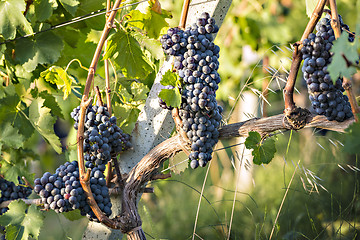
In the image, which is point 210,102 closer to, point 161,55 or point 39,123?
point 161,55

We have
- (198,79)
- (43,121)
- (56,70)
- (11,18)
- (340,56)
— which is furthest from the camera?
(43,121)

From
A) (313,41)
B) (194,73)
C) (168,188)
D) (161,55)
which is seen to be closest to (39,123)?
(161,55)

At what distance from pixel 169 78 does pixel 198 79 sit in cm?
6

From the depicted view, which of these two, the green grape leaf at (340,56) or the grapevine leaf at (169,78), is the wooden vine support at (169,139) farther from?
the green grape leaf at (340,56)

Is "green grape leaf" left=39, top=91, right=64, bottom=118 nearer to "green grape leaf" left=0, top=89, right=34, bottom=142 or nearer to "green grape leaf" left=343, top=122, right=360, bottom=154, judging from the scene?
"green grape leaf" left=0, top=89, right=34, bottom=142

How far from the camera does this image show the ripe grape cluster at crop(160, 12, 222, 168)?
3.10 ft

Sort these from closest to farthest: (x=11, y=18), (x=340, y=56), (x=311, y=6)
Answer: (x=340, y=56) → (x=311, y=6) → (x=11, y=18)

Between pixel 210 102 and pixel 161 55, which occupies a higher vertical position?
pixel 161 55

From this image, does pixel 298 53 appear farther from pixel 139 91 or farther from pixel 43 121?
pixel 43 121

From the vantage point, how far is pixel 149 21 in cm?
129

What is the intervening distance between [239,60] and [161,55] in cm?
133

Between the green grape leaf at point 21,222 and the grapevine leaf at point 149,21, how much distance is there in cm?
59

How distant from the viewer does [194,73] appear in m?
0.94

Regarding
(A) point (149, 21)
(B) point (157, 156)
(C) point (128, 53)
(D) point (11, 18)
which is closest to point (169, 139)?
(B) point (157, 156)
